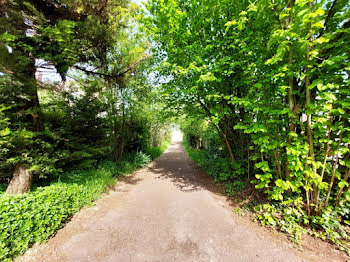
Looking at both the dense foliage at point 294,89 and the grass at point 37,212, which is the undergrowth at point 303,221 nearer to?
the dense foliage at point 294,89

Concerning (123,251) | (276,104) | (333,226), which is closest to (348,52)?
(276,104)

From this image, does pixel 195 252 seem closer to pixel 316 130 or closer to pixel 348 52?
pixel 316 130

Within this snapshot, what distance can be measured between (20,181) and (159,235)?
3.33 metres

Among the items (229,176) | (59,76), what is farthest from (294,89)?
(59,76)

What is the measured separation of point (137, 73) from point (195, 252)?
6.70 m

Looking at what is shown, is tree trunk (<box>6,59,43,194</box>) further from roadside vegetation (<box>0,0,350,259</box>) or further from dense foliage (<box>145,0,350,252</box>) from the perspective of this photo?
dense foliage (<box>145,0,350,252</box>)

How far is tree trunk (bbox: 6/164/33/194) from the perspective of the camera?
2686 mm

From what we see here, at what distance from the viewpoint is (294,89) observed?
2525 mm

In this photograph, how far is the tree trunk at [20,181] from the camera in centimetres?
269

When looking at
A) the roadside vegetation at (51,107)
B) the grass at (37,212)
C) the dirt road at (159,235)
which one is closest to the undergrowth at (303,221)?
the dirt road at (159,235)

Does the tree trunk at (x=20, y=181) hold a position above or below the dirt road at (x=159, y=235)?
above

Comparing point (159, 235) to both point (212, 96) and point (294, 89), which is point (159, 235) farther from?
point (294, 89)

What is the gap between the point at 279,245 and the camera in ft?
6.79

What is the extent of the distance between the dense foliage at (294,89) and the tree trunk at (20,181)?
466cm
